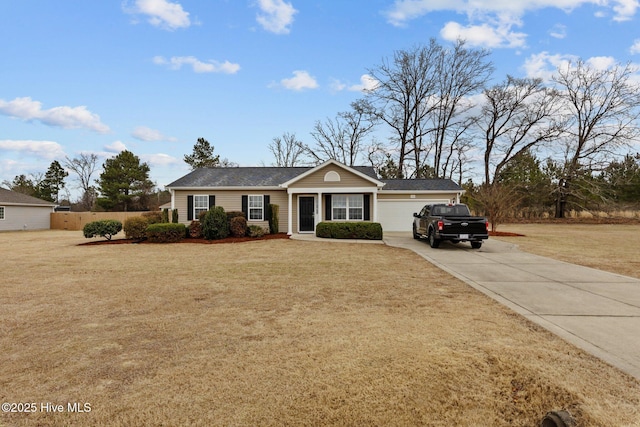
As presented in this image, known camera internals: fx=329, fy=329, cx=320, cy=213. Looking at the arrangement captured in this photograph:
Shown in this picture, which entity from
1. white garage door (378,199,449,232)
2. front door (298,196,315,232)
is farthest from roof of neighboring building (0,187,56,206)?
white garage door (378,199,449,232)

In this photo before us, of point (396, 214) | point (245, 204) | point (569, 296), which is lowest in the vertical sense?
point (569, 296)

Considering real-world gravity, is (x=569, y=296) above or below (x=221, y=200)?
below

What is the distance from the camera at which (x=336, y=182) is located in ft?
57.6

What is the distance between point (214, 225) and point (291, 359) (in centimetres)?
1334

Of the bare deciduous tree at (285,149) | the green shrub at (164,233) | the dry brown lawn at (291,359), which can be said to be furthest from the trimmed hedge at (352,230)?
the bare deciduous tree at (285,149)

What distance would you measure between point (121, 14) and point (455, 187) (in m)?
18.6

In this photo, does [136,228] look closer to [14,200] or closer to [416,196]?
[416,196]

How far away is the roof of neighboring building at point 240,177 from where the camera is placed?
730 inches

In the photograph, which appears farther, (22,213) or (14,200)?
(22,213)

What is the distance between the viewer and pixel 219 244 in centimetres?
1467

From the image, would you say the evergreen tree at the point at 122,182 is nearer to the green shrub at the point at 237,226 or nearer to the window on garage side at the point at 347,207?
the green shrub at the point at 237,226

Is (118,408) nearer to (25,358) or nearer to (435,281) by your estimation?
(25,358)

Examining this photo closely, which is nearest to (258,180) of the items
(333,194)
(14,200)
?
(333,194)

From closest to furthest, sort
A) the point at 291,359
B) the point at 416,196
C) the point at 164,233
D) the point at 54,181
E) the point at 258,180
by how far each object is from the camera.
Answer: the point at 291,359 → the point at 164,233 → the point at 258,180 → the point at 416,196 → the point at 54,181
